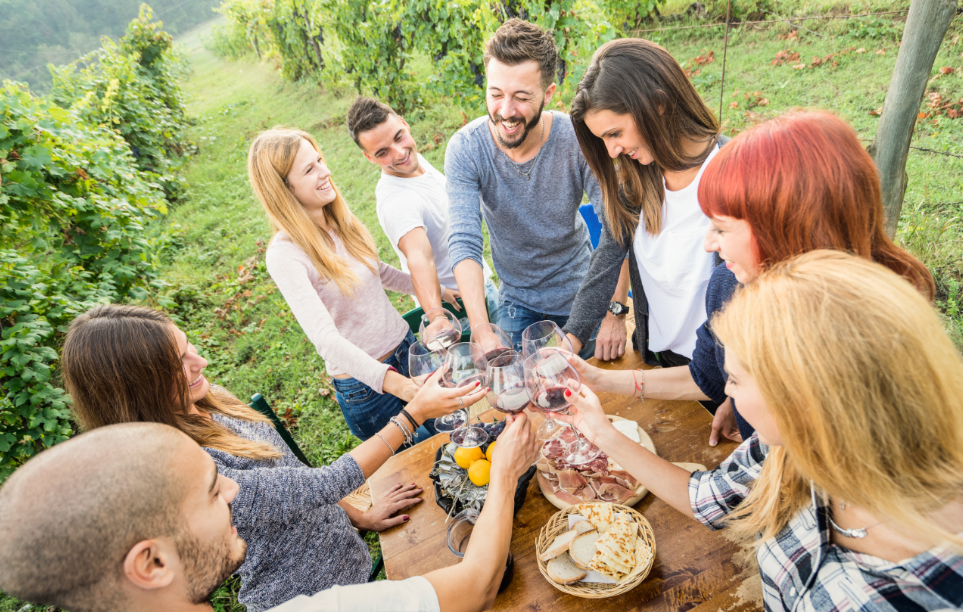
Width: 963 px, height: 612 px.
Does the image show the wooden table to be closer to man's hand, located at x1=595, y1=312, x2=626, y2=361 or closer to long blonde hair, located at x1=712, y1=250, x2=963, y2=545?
man's hand, located at x1=595, y1=312, x2=626, y2=361

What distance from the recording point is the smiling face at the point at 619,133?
194 centimetres

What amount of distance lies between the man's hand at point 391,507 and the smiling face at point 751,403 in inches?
46.7

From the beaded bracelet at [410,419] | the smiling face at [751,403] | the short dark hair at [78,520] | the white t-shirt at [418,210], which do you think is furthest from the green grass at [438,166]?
the short dark hair at [78,520]

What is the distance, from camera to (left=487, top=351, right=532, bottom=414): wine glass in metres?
1.57

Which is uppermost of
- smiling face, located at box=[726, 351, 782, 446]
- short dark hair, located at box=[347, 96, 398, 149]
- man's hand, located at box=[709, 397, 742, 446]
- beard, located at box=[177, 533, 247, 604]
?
short dark hair, located at box=[347, 96, 398, 149]

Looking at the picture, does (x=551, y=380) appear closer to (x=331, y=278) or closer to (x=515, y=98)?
(x=331, y=278)

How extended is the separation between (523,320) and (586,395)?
1491 mm

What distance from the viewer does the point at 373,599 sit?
3.64ft

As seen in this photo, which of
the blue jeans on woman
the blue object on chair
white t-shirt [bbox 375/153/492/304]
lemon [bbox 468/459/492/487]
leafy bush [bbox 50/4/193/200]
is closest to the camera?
lemon [bbox 468/459/492/487]

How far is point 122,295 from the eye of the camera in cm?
472

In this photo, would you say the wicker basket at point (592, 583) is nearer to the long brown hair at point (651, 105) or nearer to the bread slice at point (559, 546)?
the bread slice at point (559, 546)

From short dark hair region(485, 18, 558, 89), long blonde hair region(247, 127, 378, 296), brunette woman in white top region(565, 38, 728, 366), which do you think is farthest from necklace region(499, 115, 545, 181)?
long blonde hair region(247, 127, 378, 296)

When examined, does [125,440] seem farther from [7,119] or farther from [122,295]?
[122,295]

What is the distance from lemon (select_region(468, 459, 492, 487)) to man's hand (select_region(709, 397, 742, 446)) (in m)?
0.79
